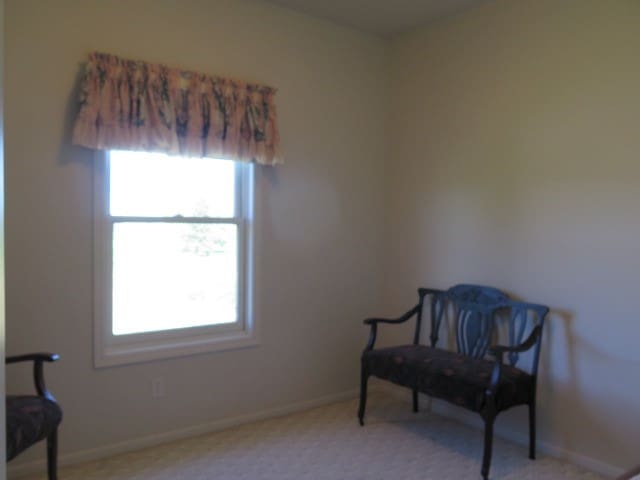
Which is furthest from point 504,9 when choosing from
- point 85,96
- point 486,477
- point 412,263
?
point 486,477

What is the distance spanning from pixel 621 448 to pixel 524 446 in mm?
545

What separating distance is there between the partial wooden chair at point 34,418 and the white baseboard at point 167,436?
1.32 ft

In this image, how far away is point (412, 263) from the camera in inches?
157

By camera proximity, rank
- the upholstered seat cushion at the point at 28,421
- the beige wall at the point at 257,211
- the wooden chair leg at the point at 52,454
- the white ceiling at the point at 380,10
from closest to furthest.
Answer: the upholstered seat cushion at the point at 28,421 → the wooden chair leg at the point at 52,454 → the beige wall at the point at 257,211 → the white ceiling at the point at 380,10

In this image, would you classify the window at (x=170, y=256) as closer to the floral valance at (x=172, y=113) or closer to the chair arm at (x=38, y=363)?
the floral valance at (x=172, y=113)

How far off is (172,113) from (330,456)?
215cm

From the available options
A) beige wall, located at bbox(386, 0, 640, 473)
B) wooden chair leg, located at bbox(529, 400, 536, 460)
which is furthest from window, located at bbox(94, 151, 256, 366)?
wooden chair leg, located at bbox(529, 400, 536, 460)

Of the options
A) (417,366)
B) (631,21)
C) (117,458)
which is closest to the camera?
(631,21)

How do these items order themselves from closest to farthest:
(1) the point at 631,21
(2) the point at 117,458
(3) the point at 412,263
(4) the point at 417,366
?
(1) the point at 631,21, (2) the point at 117,458, (4) the point at 417,366, (3) the point at 412,263

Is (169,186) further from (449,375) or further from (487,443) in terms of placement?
(487,443)

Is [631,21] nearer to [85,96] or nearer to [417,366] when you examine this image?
[417,366]

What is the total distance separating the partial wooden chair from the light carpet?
1.65 feet

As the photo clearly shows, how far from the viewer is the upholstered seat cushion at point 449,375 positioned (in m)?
2.86

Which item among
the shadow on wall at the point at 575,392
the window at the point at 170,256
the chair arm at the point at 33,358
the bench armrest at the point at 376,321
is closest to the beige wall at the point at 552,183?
the shadow on wall at the point at 575,392
